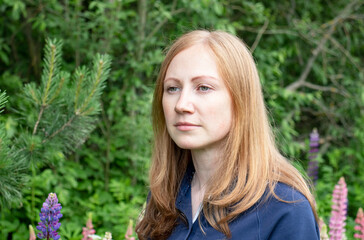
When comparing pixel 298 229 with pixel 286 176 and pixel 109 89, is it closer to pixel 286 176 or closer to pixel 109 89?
pixel 286 176

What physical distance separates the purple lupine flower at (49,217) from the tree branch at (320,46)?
333 cm

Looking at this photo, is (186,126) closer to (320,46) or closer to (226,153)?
(226,153)

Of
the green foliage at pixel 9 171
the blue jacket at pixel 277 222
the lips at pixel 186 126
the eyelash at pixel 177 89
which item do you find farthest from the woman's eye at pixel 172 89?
the green foliage at pixel 9 171

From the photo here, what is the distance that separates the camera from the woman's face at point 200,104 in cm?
153

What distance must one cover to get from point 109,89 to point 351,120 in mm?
2615

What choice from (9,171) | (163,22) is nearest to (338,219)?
(9,171)

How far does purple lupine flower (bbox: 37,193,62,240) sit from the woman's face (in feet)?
1.50

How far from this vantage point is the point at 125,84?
344cm

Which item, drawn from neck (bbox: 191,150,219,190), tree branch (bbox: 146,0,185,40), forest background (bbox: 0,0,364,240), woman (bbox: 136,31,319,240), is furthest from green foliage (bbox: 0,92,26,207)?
tree branch (bbox: 146,0,185,40)

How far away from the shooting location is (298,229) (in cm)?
137

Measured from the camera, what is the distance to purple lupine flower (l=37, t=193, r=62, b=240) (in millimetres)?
1508

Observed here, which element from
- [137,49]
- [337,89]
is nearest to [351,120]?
[337,89]

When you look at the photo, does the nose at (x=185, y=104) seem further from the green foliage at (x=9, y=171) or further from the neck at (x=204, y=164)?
the green foliage at (x=9, y=171)

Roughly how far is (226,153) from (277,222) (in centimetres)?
31
